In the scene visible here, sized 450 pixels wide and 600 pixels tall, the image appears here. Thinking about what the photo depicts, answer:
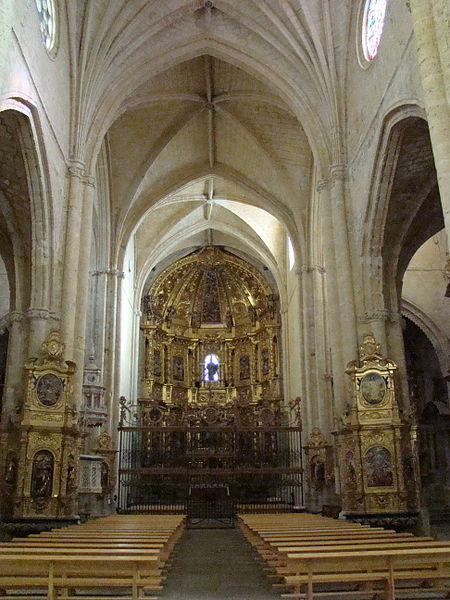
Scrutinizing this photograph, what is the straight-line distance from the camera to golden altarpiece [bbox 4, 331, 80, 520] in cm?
1273

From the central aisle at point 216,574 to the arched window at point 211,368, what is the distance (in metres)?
21.2

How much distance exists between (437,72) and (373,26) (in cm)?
710

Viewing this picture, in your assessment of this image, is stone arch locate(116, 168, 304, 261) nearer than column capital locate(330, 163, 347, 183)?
No

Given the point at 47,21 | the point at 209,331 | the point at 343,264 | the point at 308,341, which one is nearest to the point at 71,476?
the point at 343,264

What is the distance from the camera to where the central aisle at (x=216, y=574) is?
738cm

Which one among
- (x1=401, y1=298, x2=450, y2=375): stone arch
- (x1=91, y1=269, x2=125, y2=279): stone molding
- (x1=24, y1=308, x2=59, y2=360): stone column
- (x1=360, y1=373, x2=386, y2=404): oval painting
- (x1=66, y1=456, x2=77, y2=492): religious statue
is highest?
(x1=91, y1=269, x2=125, y2=279): stone molding

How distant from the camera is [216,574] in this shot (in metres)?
9.05

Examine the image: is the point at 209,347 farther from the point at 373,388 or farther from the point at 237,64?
the point at 373,388

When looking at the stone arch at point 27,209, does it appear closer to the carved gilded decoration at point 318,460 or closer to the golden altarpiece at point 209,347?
the carved gilded decoration at point 318,460

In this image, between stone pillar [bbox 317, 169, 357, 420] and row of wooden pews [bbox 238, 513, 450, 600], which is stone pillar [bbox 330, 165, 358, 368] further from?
row of wooden pews [bbox 238, 513, 450, 600]

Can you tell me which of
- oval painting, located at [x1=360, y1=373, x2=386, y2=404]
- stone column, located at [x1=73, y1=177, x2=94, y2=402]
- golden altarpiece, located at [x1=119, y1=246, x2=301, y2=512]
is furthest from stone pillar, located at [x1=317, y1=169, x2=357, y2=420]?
golden altarpiece, located at [x1=119, y1=246, x2=301, y2=512]

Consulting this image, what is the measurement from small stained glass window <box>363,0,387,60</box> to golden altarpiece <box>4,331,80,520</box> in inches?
398

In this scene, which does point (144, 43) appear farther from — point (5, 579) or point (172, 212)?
point (5, 579)

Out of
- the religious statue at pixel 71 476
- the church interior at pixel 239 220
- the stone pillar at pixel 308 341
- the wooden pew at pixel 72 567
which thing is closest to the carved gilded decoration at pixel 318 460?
the church interior at pixel 239 220
